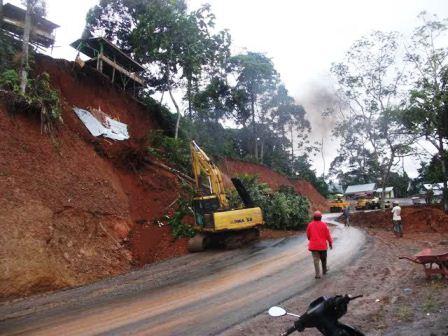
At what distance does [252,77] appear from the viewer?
45.9 m

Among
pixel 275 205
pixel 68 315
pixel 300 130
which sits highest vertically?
pixel 300 130

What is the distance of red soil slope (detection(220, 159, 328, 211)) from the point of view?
3853 centimetres

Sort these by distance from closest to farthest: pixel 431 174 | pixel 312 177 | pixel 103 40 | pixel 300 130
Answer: pixel 103 40 → pixel 431 174 → pixel 300 130 → pixel 312 177

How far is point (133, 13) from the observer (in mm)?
32000

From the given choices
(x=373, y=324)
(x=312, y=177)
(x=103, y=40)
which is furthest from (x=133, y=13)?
(x=312, y=177)

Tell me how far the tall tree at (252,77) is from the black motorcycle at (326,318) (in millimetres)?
41360

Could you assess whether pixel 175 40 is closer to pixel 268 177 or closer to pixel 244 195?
pixel 244 195

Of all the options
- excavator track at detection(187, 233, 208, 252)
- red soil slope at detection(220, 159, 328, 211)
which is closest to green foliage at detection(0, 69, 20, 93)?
excavator track at detection(187, 233, 208, 252)

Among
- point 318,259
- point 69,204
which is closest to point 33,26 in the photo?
point 69,204

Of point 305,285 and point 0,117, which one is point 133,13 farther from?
point 305,285

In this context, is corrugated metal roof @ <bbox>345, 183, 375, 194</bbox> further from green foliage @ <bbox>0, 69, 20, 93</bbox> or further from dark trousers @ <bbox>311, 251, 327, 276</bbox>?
dark trousers @ <bbox>311, 251, 327, 276</bbox>

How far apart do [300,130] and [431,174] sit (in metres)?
25.5

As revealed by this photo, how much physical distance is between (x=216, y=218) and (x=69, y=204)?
17.9 feet

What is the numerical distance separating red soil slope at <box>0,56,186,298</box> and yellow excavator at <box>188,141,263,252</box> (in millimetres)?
1106
